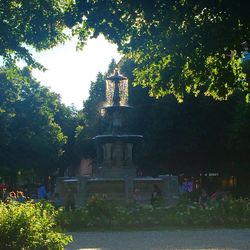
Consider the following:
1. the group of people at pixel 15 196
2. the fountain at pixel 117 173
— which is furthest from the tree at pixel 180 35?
the fountain at pixel 117 173

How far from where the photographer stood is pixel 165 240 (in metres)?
17.1

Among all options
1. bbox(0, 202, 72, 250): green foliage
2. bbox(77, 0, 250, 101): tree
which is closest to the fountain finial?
bbox(77, 0, 250, 101): tree

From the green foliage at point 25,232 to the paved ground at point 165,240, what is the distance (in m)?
5.55

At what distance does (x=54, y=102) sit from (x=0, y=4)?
5692 cm

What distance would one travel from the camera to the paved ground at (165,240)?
1560cm

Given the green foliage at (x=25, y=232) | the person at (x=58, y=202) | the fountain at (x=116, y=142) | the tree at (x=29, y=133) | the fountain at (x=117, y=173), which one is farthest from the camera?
the tree at (x=29, y=133)

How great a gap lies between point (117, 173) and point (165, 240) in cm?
1392

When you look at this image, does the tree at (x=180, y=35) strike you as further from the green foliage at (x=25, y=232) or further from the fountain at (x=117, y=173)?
the fountain at (x=117, y=173)

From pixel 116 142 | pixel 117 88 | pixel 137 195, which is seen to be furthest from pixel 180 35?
pixel 117 88

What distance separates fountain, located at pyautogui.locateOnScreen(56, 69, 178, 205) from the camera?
2941 cm

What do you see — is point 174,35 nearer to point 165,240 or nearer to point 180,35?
point 180,35

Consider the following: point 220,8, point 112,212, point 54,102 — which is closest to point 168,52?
point 220,8

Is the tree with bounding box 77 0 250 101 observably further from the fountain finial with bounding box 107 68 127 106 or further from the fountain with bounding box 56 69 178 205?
the fountain finial with bounding box 107 68 127 106

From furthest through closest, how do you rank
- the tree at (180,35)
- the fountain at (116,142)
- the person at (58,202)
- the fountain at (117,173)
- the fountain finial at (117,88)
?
the fountain finial at (117,88), the fountain at (116,142), the person at (58,202), the fountain at (117,173), the tree at (180,35)
